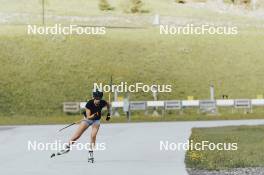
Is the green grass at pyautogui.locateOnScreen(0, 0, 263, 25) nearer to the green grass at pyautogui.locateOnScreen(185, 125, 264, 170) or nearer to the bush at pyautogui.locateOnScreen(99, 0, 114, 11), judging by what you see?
the bush at pyautogui.locateOnScreen(99, 0, 114, 11)

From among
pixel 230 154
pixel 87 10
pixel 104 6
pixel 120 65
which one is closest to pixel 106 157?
pixel 230 154

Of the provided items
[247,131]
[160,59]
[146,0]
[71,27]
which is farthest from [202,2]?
[247,131]

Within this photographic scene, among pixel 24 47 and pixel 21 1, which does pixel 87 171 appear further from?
pixel 21 1

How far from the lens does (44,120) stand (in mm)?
42812

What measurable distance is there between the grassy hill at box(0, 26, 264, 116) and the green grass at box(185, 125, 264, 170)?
23402 millimetres

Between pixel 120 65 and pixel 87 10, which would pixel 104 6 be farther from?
pixel 120 65

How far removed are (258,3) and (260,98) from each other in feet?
220

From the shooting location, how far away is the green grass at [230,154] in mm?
17000

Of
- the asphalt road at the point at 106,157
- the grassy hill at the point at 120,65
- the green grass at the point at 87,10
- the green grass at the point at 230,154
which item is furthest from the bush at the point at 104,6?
the green grass at the point at 230,154

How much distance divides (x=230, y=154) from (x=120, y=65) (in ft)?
134

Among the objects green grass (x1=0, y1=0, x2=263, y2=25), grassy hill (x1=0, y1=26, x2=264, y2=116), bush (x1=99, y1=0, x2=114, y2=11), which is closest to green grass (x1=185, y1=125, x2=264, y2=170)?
grassy hill (x1=0, y1=26, x2=264, y2=116)

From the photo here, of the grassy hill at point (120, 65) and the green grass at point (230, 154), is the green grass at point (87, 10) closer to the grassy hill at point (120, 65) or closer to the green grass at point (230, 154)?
the grassy hill at point (120, 65)

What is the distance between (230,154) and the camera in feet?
63.3

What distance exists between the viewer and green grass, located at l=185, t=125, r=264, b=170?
17000mm
